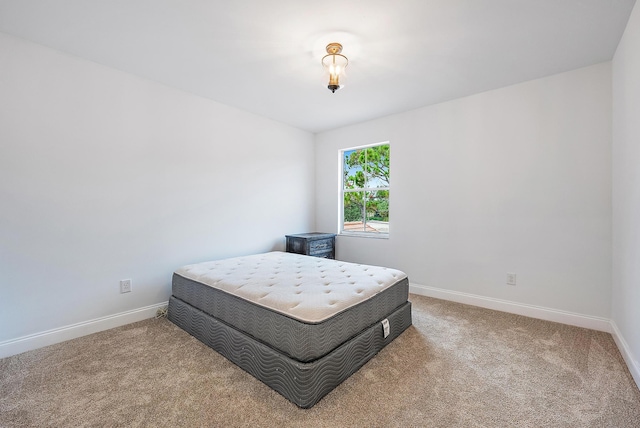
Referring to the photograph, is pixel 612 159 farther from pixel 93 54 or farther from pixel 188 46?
pixel 93 54

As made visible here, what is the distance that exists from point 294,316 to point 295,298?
19 cm

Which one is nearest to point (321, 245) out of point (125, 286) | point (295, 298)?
point (295, 298)

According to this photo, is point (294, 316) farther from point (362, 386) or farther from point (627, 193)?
point (627, 193)

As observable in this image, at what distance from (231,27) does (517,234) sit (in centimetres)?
318

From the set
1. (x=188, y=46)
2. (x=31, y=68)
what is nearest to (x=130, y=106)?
(x=31, y=68)

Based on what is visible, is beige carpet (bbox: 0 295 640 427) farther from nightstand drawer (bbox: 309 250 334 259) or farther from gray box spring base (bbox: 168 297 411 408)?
nightstand drawer (bbox: 309 250 334 259)

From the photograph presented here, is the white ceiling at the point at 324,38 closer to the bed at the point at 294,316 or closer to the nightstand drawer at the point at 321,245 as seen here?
the bed at the point at 294,316

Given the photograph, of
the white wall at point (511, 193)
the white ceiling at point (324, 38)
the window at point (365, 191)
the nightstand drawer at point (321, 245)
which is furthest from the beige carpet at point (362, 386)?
the white ceiling at point (324, 38)

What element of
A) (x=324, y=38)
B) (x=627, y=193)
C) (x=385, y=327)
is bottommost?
(x=385, y=327)

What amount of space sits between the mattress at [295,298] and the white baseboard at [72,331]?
0.42 m

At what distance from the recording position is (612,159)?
7.64ft

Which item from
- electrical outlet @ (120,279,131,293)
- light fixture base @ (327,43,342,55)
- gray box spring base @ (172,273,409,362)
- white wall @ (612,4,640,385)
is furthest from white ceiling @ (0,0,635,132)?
electrical outlet @ (120,279,131,293)

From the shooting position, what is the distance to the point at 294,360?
5.10 ft

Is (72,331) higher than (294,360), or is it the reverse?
(294,360)
